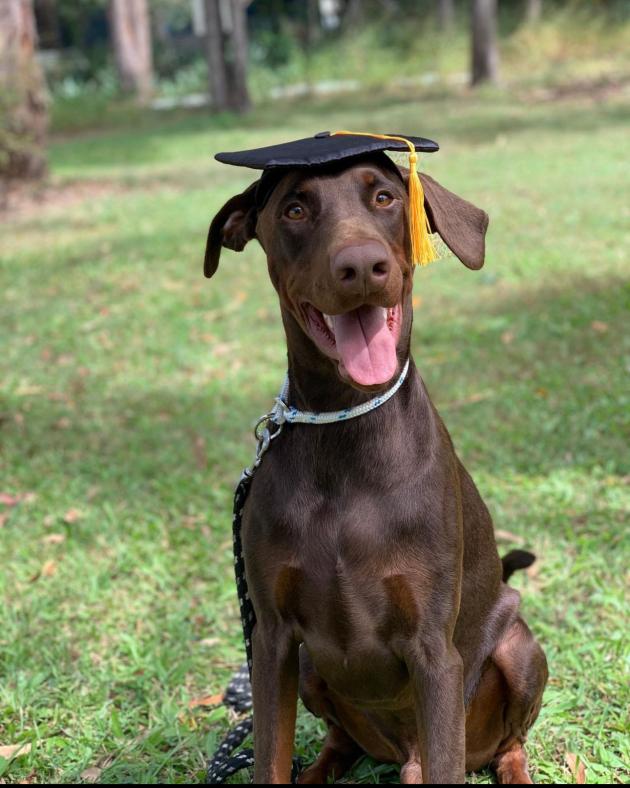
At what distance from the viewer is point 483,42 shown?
20.7m

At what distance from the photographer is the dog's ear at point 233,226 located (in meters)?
2.58

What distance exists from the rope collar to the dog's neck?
2cm

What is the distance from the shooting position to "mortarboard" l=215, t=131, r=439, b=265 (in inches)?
88.8

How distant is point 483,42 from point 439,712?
2041 cm

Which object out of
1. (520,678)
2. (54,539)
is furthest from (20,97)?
(520,678)

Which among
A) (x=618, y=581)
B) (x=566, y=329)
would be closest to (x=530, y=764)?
(x=618, y=581)

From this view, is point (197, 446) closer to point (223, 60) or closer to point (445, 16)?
point (223, 60)

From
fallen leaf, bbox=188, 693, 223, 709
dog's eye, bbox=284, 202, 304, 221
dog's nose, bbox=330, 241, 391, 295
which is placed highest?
dog's eye, bbox=284, 202, 304, 221

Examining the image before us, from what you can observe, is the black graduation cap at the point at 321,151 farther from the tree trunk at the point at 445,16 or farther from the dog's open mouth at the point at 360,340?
the tree trunk at the point at 445,16

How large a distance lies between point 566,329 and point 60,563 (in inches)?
151

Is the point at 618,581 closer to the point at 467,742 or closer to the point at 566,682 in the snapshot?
the point at 566,682

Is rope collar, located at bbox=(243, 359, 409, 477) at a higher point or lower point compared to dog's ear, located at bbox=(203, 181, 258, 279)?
lower

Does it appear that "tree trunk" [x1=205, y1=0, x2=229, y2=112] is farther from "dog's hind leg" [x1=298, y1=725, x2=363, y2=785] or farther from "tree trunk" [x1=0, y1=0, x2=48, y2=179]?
"dog's hind leg" [x1=298, y1=725, x2=363, y2=785]

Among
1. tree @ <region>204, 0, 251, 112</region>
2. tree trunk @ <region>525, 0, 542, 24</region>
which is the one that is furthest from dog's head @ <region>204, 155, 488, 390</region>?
tree trunk @ <region>525, 0, 542, 24</region>
